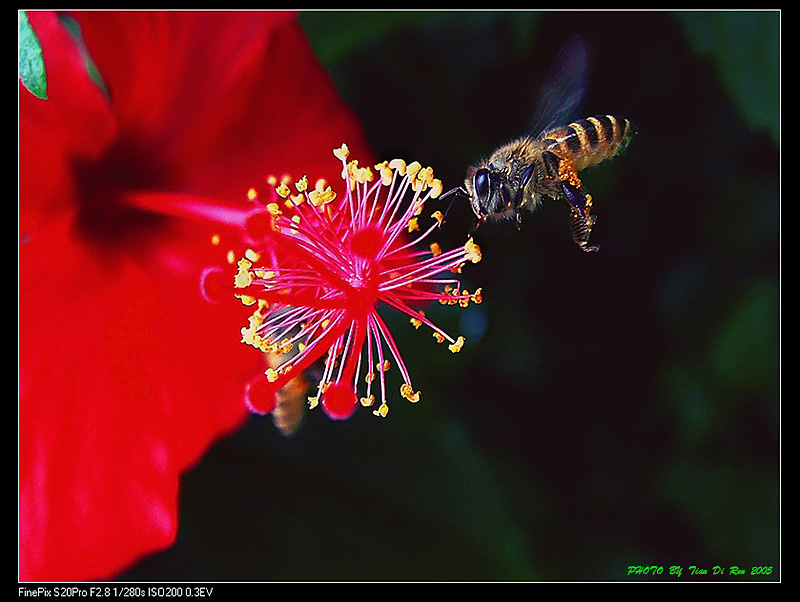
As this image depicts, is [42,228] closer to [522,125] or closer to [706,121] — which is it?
[522,125]

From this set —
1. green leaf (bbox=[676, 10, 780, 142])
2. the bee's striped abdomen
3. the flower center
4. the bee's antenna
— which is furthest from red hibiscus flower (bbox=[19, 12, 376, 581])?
green leaf (bbox=[676, 10, 780, 142])

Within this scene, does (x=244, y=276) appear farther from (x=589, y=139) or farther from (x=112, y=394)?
(x=589, y=139)

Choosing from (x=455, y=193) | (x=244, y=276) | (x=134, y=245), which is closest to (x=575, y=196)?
(x=455, y=193)

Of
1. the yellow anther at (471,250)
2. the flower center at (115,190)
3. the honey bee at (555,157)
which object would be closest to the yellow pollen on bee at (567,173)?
the honey bee at (555,157)

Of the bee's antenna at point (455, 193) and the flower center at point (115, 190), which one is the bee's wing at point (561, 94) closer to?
the bee's antenna at point (455, 193)

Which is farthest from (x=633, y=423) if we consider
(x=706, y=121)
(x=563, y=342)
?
(x=706, y=121)

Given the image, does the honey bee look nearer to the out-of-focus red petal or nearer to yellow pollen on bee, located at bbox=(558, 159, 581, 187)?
yellow pollen on bee, located at bbox=(558, 159, 581, 187)
